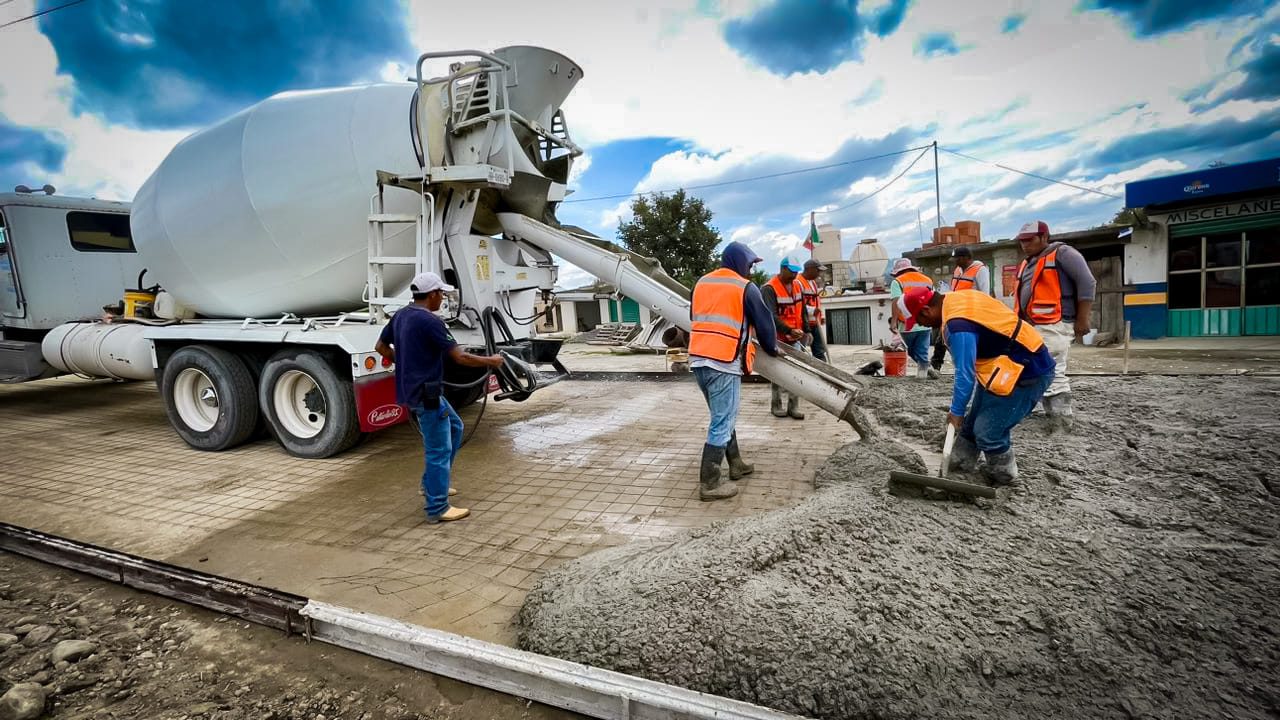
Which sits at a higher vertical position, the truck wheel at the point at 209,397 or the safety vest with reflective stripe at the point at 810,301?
the safety vest with reflective stripe at the point at 810,301

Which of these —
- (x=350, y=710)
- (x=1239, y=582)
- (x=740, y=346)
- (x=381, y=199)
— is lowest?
(x=350, y=710)

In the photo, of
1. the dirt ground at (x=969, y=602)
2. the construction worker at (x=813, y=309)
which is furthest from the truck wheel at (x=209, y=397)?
the construction worker at (x=813, y=309)

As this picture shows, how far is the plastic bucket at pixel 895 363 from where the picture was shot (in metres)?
8.17

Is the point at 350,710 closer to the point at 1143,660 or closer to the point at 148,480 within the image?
the point at 1143,660

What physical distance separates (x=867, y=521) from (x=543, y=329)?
22660 millimetres

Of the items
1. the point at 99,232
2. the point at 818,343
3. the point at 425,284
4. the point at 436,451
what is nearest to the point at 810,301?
the point at 818,343

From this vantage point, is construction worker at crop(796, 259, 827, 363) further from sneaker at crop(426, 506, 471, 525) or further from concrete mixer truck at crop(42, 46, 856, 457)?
sneaker at crop(426, 506, 471, 525)

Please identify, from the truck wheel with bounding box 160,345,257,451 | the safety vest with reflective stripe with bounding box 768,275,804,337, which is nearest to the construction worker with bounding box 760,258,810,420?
the safety vest with reflective stripe with bounding box 768,275,804,337

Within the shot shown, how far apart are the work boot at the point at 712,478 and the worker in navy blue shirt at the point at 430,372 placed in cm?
153

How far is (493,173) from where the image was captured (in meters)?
5.31

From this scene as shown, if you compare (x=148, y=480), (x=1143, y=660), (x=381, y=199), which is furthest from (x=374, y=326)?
(x=1143, y=660)

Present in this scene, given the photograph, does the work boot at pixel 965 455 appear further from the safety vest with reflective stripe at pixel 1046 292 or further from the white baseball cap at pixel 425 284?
the white baseball cap at pixel 425 284

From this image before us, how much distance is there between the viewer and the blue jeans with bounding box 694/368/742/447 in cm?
408

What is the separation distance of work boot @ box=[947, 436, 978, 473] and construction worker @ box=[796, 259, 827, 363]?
9.57 ft
